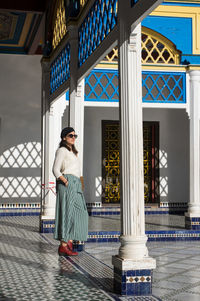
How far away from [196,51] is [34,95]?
374cm

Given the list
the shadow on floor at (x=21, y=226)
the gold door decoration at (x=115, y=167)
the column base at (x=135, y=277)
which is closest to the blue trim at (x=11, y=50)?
the gold door decoration at (x=115, y=167)

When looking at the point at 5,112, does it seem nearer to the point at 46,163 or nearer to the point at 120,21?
the point at 46,163

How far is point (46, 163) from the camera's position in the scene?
20.0ft

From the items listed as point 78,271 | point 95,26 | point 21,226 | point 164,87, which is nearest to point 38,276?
point 78,271

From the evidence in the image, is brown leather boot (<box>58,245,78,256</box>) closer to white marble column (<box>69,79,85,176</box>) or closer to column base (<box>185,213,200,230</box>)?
white marble column (<box>69,79,85,176</box>)

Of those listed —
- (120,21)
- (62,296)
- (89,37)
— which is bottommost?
(62,296)

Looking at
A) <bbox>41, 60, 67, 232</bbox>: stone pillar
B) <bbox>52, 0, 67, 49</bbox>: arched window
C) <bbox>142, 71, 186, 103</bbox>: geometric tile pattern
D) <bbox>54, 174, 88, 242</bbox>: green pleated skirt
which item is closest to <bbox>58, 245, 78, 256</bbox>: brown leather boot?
<bbox>54, 174, 88, 242</bbox>: green pleated skirt

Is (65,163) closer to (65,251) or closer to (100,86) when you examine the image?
(65,251)

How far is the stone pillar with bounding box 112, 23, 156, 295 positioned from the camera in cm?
279

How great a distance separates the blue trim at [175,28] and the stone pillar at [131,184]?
3.28m

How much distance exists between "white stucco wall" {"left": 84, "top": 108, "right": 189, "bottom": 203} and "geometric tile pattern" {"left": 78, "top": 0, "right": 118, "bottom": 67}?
14.7 ft

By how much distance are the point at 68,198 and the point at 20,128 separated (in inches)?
192

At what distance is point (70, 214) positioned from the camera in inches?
160

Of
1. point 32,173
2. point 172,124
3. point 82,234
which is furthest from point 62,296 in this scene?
point 172,124
